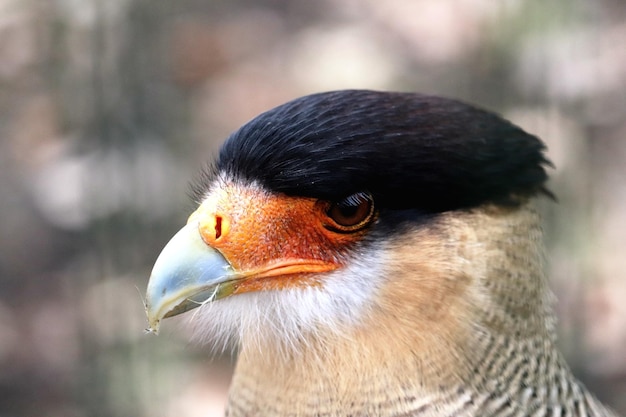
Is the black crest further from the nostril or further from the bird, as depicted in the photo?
the nostril

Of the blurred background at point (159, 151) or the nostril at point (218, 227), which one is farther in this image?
the blurred background at point (159, 151)

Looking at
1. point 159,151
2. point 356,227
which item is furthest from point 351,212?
point 159,151

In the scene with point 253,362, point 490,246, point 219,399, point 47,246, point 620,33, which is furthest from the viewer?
point 620,33

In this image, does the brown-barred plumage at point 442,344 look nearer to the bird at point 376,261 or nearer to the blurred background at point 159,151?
the bird at point 376,261

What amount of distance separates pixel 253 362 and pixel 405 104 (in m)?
0.68

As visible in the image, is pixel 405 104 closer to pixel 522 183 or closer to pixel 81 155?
pixel 522 183

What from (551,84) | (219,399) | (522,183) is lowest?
(219,399)

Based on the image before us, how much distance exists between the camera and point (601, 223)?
151 inches

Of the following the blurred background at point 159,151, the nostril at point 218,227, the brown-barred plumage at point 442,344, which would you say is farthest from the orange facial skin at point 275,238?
the blurred background at point 159,151

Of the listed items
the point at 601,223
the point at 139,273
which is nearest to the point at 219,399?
the point at 139,273

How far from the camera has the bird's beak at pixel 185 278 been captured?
5.33 feet

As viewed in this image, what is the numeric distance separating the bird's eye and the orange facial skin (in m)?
0.01

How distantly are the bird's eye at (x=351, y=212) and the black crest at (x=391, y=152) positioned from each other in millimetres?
17

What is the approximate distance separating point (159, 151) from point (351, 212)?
268cm
